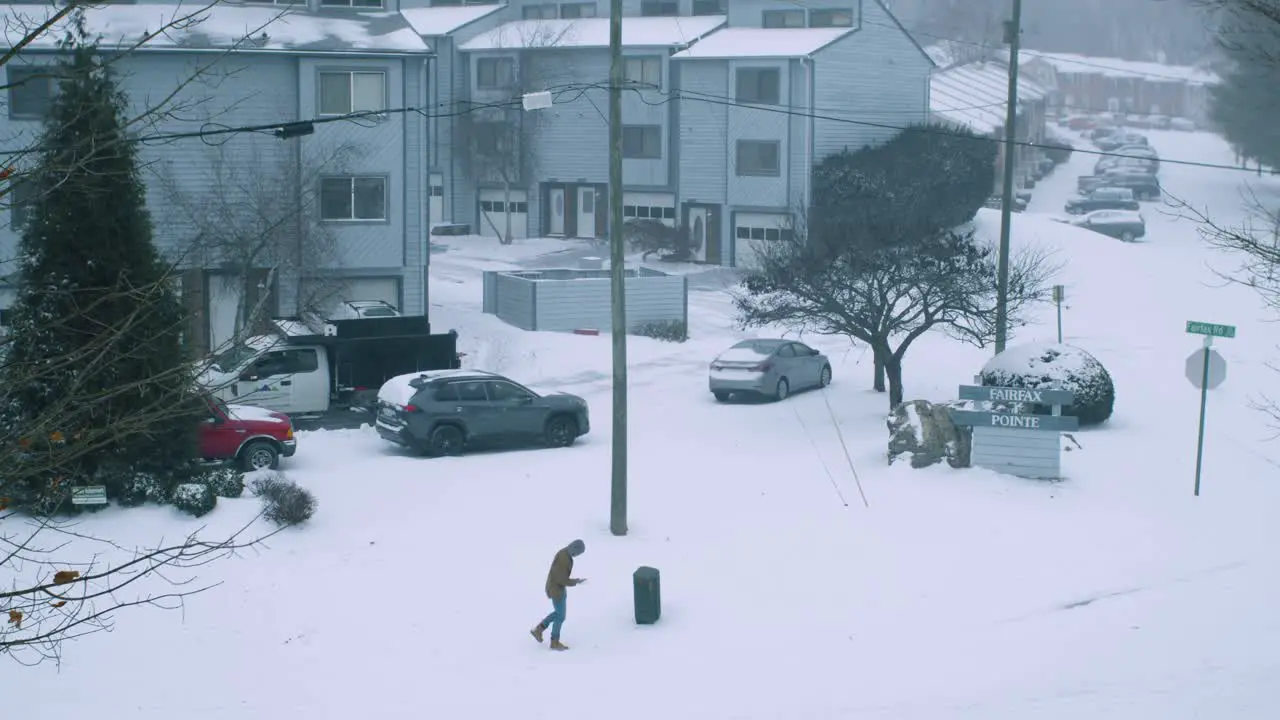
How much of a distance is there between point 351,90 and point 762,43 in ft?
68.3

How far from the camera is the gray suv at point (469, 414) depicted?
22703 mm

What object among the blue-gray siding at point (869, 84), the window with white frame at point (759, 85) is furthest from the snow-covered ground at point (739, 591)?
the window with white frame at point (759, 85)

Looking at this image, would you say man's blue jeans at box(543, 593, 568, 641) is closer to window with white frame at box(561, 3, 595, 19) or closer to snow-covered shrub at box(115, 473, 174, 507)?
snow-covered shrub at box(115, 473, 174, 507)

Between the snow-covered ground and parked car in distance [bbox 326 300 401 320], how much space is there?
7.34m

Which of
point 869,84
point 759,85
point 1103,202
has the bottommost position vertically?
point 1103,202

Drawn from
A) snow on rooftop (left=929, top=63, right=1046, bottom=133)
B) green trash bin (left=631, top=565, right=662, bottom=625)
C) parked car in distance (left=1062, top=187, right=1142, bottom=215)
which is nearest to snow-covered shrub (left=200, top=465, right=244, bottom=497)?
green trash bin (left=631, top=565, right=662, bottom=625)

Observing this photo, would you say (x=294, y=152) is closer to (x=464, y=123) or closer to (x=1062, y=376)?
(x=1062, y=376)

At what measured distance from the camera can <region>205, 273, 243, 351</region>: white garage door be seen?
102 ft

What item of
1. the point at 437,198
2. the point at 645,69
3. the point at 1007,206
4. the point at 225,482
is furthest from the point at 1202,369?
the point at 437,198

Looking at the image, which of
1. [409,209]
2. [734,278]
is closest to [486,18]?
Result: [734,278]

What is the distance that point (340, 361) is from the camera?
26.7m

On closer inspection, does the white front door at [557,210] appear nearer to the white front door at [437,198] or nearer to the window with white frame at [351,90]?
the white front door at [437,198]

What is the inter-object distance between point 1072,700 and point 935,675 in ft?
4.41

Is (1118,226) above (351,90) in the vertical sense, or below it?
below
